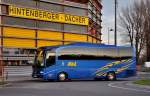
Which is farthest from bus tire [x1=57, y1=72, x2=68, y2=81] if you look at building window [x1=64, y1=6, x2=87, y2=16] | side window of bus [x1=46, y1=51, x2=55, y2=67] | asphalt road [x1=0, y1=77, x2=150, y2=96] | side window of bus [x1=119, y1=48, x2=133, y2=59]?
building window [x1=64, y1=6, x2=87, y2=16]

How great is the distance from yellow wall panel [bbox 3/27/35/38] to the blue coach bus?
674 cm

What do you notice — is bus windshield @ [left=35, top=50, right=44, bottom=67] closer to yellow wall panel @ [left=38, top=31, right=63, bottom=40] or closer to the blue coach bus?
the blue coach bus

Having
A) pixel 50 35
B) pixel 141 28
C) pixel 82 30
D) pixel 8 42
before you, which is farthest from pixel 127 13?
pixel 8 42

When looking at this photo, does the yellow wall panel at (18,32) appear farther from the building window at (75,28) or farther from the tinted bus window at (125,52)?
the tinted bus window at (125,52)

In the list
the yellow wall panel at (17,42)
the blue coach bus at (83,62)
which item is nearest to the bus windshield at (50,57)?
the blue coach bus at (83,62)

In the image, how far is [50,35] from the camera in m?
54.0

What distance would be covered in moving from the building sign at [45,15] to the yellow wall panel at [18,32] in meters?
1.37

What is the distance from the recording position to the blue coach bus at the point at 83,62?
4056 cm

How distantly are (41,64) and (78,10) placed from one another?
1794 centimetres

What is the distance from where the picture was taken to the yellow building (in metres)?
48.1

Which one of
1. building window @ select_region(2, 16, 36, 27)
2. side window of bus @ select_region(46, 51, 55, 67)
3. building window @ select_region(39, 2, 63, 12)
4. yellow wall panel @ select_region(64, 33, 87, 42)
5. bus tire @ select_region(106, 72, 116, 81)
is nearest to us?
side window of bus @ select_region(46, 51, 55, 67)

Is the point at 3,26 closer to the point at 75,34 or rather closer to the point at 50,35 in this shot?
the point at 50,35

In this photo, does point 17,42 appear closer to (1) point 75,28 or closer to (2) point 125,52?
(1) point 75,28

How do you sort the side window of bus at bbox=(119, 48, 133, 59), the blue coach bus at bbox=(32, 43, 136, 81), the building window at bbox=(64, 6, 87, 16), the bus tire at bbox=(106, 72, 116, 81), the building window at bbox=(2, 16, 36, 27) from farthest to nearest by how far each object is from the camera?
the building window at bbox=(64, 6, 87, 16) < the building window at bbox=(2, 16, 36, 27) < the side window of bus at bbox=(119, 48, 133, 59) < the bus tire at bbox=(106, 72, 116, 81) < the blue coach bus at bbox=(32, 43, 136, 81)
